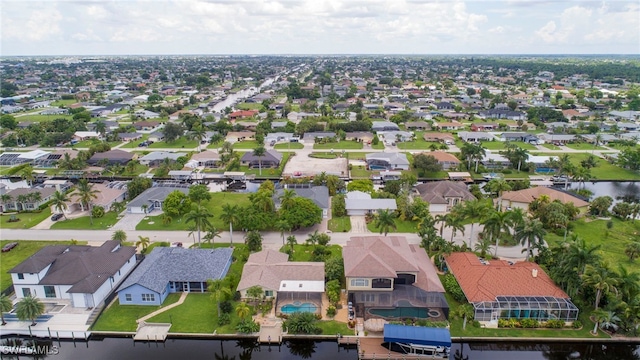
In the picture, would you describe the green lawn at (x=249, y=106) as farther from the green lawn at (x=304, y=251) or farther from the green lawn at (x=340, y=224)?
the green lawn at (x=304, y=251)

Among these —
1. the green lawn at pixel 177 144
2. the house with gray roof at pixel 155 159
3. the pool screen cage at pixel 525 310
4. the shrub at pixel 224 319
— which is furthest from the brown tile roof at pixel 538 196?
the green lawn at pixel 177 144

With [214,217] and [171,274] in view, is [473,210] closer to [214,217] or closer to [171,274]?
[171,274]

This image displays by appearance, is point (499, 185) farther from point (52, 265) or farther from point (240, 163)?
point (52, 265)

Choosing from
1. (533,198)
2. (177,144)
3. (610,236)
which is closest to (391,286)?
(533,198)

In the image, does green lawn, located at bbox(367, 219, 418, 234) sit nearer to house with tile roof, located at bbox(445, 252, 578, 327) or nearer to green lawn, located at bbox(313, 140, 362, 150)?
house with tile roof, located at bbox(445, 252, 578, 327)

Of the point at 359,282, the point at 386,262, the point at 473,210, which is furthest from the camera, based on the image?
the point at 473,210
